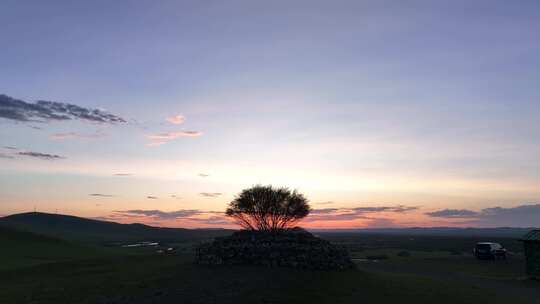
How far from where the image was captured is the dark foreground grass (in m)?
25.1

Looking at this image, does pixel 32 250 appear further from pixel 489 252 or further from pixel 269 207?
pixel 489 252

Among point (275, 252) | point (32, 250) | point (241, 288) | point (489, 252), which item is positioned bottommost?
point (241, 288)

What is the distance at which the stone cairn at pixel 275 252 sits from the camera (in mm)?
32344

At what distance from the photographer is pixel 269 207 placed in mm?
40250

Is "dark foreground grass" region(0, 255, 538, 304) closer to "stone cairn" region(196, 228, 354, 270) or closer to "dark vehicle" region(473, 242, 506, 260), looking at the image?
"stone cairn" region(196, 228, 354, 270)

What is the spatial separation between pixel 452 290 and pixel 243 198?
59.4 feet

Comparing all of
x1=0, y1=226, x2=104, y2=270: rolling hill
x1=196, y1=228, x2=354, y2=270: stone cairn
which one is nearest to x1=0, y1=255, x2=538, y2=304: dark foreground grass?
x1=196, y1=228, x2=354, y2=270: stone cairn

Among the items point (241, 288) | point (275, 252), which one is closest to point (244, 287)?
point (241, 288)

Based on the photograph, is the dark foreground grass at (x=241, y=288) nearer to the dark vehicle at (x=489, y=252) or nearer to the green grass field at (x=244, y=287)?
the green grass field at (x=244, y=287)

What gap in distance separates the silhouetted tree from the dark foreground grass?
8376mm

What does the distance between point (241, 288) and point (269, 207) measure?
14072 mm

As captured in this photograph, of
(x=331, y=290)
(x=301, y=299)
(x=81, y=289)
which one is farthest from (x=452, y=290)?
(x=81, y=289)

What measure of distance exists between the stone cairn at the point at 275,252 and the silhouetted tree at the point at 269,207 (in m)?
4.51

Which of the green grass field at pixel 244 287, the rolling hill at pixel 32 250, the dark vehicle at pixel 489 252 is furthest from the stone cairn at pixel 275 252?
the rolling hill at pixel 32 250
